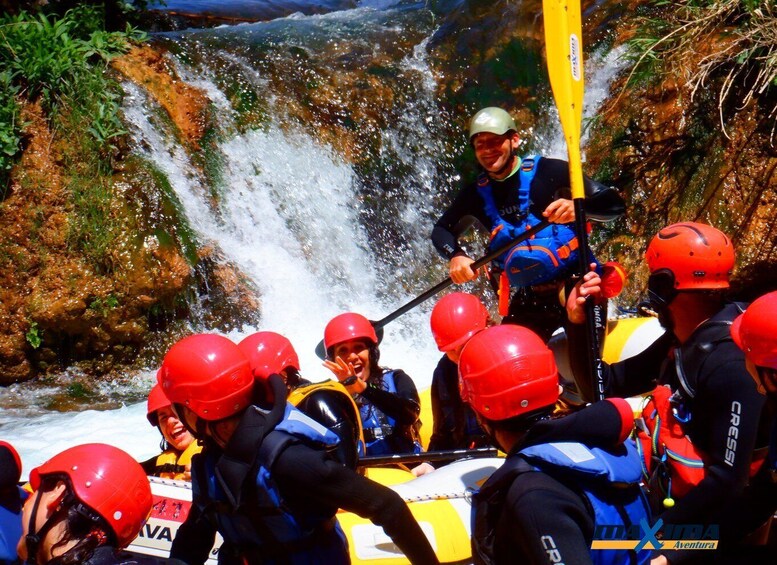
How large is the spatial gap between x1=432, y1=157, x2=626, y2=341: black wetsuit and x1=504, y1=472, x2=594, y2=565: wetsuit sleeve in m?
2.13

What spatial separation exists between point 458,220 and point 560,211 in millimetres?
665

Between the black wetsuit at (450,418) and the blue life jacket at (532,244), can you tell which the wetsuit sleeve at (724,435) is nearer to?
the blue life jacket at (532,244)

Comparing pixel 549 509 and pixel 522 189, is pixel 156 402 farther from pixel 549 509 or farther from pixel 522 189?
pixel 549 509

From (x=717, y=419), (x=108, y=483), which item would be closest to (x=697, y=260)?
(x=717, y=419)

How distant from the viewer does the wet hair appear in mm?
1956

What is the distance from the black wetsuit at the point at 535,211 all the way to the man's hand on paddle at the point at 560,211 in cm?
20

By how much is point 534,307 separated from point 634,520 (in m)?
2.17

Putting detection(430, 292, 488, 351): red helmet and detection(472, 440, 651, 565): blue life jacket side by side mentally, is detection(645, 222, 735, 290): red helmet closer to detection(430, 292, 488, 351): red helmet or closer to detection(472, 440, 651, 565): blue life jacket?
detection(472, 440, 651, 565): blue life jacket

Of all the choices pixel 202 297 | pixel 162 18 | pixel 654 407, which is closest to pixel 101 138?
pixel 202 297

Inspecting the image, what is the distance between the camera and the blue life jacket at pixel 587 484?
1.77 meters

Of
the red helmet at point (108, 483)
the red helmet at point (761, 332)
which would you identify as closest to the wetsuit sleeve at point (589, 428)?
the red helmet at point (761, 332)

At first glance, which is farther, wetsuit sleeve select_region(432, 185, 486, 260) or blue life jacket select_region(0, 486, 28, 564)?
wetsuit sleeve select_region(432, 185, 486, 260)

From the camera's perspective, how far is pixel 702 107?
6.55m

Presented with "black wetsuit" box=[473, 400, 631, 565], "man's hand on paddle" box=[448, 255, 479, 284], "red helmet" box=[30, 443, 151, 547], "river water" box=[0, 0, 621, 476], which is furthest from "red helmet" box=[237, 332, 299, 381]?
"river water" box=[0, 0, 621, 476]
